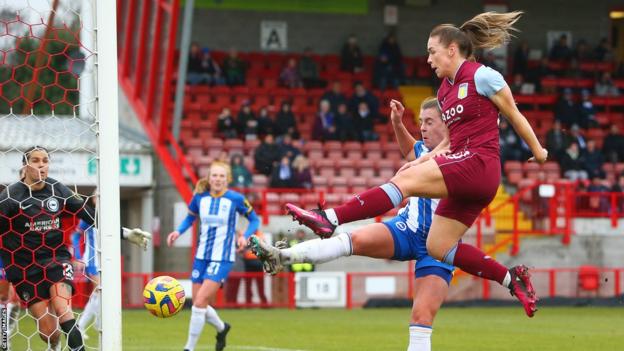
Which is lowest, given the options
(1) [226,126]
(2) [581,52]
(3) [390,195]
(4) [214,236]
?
(4) [214,236]

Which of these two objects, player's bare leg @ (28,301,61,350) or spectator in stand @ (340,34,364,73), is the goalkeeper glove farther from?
spectator in stand @ (340,34,364,73)

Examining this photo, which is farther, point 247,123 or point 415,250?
point 247,123

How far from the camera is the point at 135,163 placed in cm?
2316

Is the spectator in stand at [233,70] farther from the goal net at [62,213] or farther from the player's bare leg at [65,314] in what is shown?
the player's bare leg at [65,314]

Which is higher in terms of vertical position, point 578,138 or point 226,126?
point 226,126

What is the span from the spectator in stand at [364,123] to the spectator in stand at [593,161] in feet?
15.3

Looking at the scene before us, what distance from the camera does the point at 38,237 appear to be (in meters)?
8.90

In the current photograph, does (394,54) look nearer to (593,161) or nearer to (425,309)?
(593,161)

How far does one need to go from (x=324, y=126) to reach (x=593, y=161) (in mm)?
5856

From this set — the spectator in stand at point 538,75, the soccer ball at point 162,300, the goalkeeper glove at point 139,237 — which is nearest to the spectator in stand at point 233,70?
the spectator in stand at point 538,75

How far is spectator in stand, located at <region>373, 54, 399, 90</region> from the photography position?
27.0 meters

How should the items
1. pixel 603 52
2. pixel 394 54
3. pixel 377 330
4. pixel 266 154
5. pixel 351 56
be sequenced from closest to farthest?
pixel 377 330 < pixel 266 154 < pixel 351 56 < pixel 394 54 < pixel 603 52

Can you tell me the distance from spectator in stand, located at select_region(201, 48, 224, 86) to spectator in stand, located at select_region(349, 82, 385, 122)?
3.06 meters

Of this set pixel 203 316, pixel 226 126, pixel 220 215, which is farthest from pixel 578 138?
pixel 203 316
